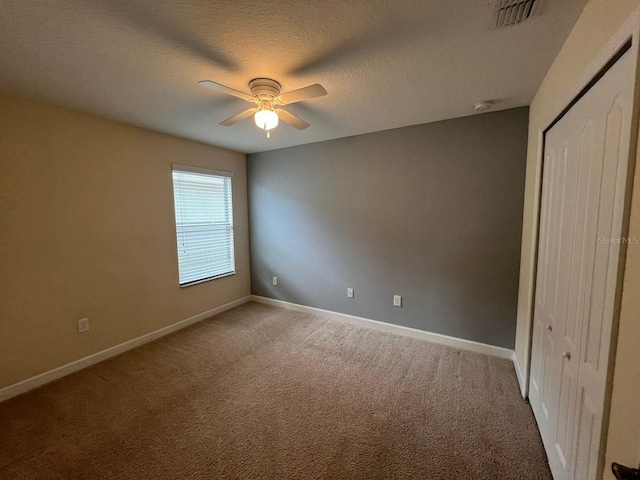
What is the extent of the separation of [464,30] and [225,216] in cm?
346

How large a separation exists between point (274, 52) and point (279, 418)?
2.41 m

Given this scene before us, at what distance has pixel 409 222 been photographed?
9.70ft

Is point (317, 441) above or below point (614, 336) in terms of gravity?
below

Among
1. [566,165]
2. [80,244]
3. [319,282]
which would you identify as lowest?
[319,282]

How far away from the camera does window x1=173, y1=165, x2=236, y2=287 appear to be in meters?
→ 3.34

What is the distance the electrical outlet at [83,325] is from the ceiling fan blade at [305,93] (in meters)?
2.74

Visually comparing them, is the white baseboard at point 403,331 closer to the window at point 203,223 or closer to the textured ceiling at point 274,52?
the window at point 203,223

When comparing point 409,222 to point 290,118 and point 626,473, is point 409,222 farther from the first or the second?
point 626,473

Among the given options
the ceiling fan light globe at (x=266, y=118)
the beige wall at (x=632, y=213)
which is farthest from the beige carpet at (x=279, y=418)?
the ceiling fan light globe at (x=266, y=118)

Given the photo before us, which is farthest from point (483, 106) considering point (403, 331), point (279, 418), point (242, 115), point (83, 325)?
point (83, 325)

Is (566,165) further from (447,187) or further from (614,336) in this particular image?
(447,187)

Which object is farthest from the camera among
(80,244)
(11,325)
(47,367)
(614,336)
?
(80,244)

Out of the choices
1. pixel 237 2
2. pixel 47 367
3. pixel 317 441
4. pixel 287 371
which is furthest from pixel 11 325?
pixel 237 2

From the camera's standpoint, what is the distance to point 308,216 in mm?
3658
